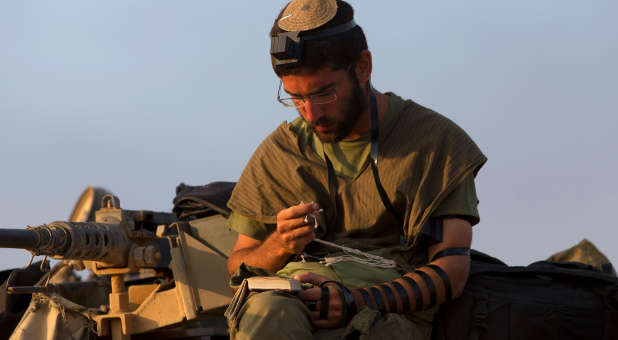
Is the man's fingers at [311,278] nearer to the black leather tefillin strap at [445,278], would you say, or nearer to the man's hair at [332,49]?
the black leather tefillin strap at [445,278]

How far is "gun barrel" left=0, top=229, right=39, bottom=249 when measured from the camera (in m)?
5.52

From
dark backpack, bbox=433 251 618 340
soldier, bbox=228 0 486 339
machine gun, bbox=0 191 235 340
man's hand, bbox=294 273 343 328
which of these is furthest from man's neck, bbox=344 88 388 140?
machine gun, bbox=0 191 235 340

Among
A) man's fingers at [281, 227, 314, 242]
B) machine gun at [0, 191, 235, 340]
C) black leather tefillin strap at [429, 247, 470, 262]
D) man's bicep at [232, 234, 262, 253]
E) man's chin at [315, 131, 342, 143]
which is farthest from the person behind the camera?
machine gun at [0, 191, 235, 340]

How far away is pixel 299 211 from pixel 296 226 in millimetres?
86

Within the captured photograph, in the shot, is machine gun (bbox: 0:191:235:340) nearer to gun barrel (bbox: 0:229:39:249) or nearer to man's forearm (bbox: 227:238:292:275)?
gun barrel (bbox: 0:229:39:249)

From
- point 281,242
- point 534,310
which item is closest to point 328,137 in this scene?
point 281,242

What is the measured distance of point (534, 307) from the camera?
3799mm

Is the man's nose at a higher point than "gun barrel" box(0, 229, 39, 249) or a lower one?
higher

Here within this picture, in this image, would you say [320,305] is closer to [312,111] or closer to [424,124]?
[312,111]

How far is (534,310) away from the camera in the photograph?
12.4 ft

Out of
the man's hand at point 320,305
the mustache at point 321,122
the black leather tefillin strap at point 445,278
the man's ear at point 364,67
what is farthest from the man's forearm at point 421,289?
the man's ear at point 364,67

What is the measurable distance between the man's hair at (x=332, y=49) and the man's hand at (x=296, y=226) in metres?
0.67

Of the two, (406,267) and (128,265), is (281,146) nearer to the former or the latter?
(406,267)

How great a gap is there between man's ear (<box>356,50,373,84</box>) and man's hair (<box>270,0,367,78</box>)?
0.03 metres
